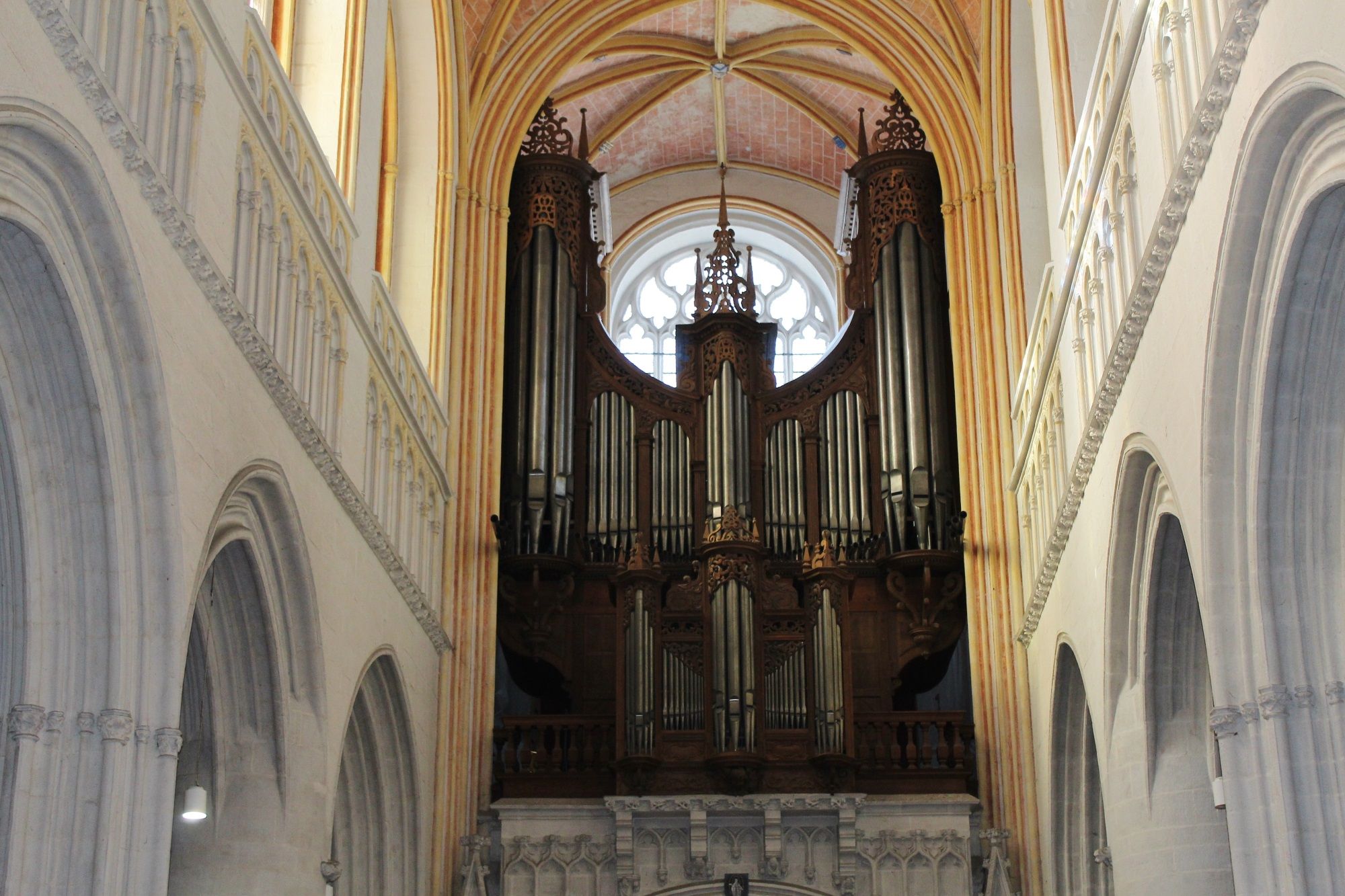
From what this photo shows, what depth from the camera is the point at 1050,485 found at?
14234 millimetres

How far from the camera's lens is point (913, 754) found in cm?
1627

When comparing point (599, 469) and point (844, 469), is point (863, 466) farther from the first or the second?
point (599, 469)

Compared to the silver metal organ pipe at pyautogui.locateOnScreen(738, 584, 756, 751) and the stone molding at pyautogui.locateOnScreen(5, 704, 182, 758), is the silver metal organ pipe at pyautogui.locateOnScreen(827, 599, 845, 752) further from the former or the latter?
the stone molding at pyautogui.locateOnScreen(5, 704, 182, 758)

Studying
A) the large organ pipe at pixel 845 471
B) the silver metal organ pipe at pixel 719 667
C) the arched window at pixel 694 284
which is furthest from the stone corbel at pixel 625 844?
the arched window at pixel 694 284

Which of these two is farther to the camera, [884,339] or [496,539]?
[884,339]

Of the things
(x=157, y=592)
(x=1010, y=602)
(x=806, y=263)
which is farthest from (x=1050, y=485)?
(x=806, y=263)

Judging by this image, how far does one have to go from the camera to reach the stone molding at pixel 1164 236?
7.86 m

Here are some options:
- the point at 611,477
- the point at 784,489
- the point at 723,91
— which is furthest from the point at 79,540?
the point at 723,91

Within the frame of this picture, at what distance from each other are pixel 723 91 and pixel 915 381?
5672 mm

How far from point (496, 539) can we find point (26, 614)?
358 inches

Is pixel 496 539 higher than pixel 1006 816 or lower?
higher

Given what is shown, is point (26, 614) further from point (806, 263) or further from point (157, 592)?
point (806, 263)

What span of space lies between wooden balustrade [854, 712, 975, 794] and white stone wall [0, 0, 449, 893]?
6.44 metres

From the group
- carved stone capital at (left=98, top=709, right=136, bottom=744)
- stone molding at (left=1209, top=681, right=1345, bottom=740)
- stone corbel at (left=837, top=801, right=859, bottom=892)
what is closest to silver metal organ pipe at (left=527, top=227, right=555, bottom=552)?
stone corbel at (left=837, top=801, right=859, bottom=892)
